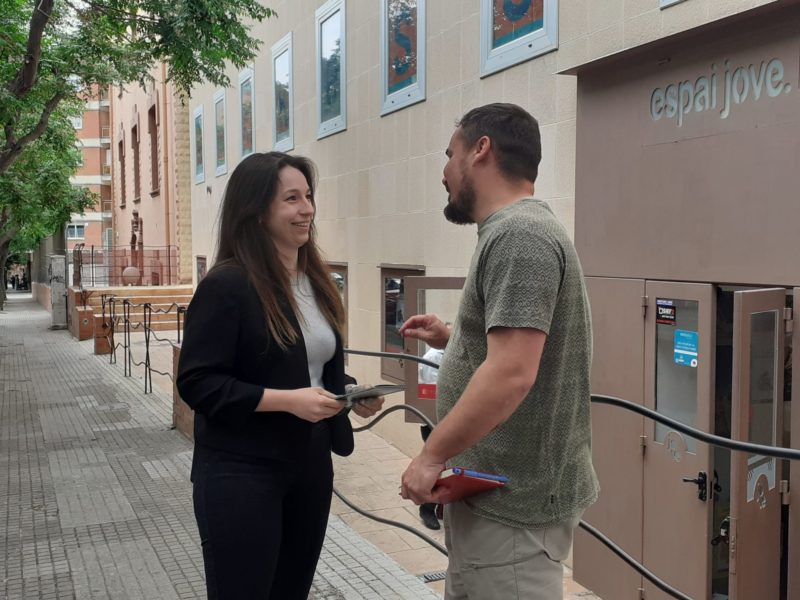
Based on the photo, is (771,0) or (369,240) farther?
(369,240)

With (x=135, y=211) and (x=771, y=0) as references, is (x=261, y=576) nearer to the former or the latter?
(x=771, y=0)

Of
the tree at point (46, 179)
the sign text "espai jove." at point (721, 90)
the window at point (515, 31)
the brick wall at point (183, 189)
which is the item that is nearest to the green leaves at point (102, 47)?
the tree at point (46, 179)

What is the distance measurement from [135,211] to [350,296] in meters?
25.7

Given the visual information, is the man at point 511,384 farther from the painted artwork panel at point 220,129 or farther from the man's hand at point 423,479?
the painted artwork panel at point 220,129

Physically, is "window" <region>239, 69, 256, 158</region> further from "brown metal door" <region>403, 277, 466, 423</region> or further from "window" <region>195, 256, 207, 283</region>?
"brown metal door" <region>403, 277, 466, 423</region>

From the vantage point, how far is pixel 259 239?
240 cm

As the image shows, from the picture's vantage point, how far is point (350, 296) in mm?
10508

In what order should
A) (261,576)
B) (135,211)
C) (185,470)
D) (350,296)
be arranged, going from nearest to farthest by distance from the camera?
(261,576) → (185,470) → (350,296) → (135,211)

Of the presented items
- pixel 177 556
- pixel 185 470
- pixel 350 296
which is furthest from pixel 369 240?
pixel 177 556

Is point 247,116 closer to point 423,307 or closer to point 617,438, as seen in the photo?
point 423,307

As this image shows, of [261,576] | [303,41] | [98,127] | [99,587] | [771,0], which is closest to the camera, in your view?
[261,576]

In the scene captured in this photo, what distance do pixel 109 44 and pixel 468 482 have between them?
1260 centimetres

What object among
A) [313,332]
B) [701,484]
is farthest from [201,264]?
[313,332]

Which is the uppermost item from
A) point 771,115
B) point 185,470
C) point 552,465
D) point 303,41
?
point 303,41
